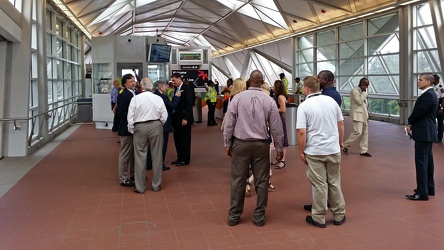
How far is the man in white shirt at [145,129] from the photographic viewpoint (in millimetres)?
6129

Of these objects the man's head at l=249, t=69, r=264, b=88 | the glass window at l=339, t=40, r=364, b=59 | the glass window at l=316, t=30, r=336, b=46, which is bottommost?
the man's head at l=249, t=69, r=264, b=88

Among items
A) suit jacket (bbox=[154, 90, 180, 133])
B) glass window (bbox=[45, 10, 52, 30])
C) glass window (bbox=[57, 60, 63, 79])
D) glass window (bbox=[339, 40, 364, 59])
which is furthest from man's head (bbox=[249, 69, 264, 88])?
glass window (bbox=[339, 40, 364, 59])

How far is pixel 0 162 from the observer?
28.7 ft

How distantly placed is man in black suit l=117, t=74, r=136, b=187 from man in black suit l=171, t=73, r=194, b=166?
4.94 feet

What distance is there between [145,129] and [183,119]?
1.99m

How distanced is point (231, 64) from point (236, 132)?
3889 cm

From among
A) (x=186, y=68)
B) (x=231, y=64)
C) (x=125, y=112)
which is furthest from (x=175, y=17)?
(x=125, y=112)

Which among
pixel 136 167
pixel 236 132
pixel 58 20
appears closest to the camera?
pixel 236 132

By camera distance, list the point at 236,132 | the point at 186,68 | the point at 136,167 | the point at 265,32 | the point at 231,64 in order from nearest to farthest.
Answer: the point at 236,132
the point at 136,167
the point at 186,68
the point at 265,32
the point at 231,64

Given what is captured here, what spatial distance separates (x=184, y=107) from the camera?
8.15 meters

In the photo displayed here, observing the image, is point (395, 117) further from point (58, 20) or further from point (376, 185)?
point (58, 20)

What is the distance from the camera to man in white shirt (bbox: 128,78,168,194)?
6129mm

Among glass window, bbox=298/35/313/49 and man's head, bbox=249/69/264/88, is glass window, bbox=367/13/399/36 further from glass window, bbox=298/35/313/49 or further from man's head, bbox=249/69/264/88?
man's head, bbox=249/69/264/88

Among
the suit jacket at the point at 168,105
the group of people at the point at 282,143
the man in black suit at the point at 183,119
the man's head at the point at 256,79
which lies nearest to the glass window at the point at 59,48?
the man in black suit at the point at 183,119
